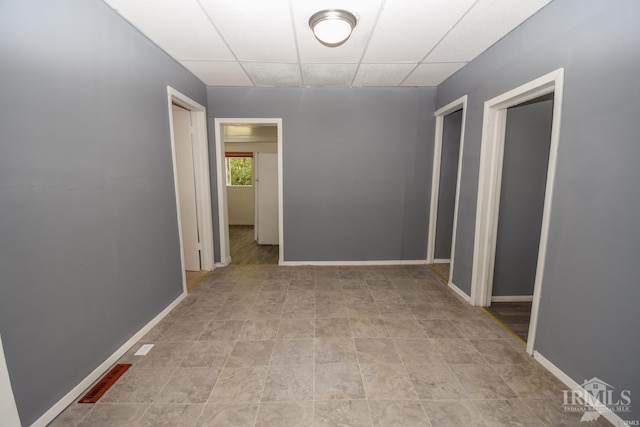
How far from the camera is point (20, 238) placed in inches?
50.7

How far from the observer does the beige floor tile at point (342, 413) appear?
143 cm

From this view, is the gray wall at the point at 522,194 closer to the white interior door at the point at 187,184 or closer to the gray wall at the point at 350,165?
the gray wall at the point at 350,165

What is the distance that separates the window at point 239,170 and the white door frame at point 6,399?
6.37 meters

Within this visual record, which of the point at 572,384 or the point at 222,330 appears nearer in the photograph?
the point at 572,384

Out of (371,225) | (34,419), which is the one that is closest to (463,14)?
(371,225)

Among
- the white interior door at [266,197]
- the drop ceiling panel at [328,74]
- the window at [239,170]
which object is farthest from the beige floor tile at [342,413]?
the window at [239,170]

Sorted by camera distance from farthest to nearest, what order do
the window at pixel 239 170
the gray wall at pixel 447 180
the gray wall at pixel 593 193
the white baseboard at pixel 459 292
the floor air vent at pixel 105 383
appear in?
the window at pixel 239 170 < the gray wall at pixel 447 180 < the white baseboard at pixel 459 292 < the floor air vent at pixel 105 383 < the gray wall at pixel 593 193

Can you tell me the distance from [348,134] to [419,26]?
171 cm

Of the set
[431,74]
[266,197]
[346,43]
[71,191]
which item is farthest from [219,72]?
[431,74]

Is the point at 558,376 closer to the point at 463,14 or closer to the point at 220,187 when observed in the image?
the point at 463,14

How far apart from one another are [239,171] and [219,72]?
14.8ft

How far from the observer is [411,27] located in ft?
7.05

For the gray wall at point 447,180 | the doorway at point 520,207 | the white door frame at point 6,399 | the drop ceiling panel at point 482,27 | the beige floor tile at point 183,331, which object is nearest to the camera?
the white door frame at point 6,399

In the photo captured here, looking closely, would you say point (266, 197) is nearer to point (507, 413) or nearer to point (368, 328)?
point (368, 328)
